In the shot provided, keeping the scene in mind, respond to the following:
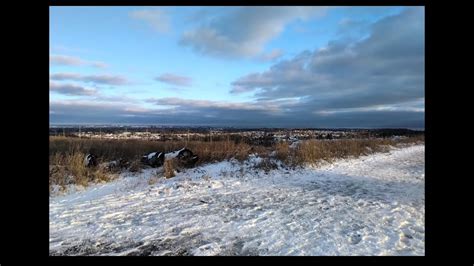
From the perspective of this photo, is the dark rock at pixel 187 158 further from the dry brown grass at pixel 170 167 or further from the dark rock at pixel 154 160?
the dark rock at pixel 154 160

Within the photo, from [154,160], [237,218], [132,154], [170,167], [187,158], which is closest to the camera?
[237,218]

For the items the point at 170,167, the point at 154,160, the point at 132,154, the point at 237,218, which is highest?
the point at 132,154

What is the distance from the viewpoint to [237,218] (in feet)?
15.6

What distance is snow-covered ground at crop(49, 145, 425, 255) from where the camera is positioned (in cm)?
371

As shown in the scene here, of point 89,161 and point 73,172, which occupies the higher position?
point 89,161

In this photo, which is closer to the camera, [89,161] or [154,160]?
[89,161]

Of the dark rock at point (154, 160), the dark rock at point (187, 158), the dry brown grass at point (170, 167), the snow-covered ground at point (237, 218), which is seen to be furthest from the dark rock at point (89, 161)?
the dark rock at point (187, 158)

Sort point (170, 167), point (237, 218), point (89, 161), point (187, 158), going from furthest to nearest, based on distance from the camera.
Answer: point (187, 158) < point (170, 167) < point (89, 161) < point (237, 218)

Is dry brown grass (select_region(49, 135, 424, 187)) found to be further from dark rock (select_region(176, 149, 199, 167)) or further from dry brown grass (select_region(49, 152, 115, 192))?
dark rock (select_region(176, 149, 199, 167))

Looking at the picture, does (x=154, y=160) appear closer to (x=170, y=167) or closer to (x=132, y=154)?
(x=170, y=167)

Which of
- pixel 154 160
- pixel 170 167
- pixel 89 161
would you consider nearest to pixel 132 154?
pixel 154 160
